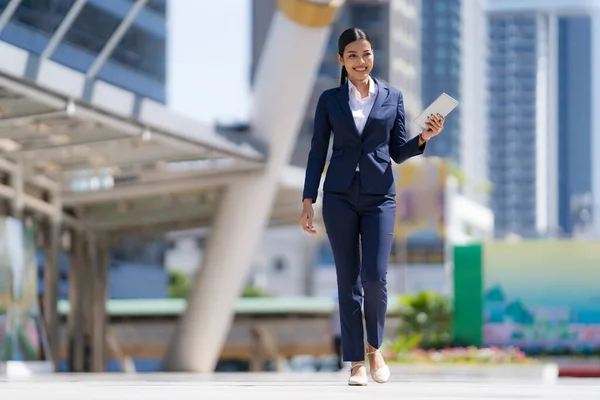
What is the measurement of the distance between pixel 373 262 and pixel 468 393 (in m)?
0.92

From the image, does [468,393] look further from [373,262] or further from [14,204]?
[14,204]

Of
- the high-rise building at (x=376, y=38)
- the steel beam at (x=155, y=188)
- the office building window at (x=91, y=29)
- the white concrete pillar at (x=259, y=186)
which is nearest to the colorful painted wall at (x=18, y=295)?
the steel beam at (x=155, y=188)

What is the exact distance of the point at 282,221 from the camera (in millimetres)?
36938

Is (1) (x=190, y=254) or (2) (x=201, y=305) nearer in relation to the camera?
(2) (x=201, y=305)

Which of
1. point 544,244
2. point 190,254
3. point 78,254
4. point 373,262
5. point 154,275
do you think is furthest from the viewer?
point 190,254

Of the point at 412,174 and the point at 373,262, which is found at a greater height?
the point at 412,174

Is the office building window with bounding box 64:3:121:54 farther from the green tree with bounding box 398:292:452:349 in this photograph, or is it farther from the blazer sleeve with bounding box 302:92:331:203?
the green tree with bounding box 398:292:452:349

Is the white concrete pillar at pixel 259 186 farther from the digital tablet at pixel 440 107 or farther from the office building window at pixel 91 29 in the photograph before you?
the digital tablet at pixel 440 107

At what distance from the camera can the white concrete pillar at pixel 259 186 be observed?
85.3ft

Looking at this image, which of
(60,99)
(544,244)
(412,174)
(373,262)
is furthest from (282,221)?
(412,174)

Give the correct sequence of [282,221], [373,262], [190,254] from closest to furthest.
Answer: [373,262], [282,221], [190,254]

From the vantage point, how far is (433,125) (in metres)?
8.21

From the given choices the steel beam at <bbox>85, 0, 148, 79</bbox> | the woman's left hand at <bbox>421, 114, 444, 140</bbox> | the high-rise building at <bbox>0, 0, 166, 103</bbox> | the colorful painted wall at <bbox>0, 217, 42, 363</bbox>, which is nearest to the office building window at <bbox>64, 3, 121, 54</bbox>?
the high-rise building at <bbox>0, 0, 166, 103</bbox>

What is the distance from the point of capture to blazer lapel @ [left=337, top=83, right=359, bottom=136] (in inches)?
332
